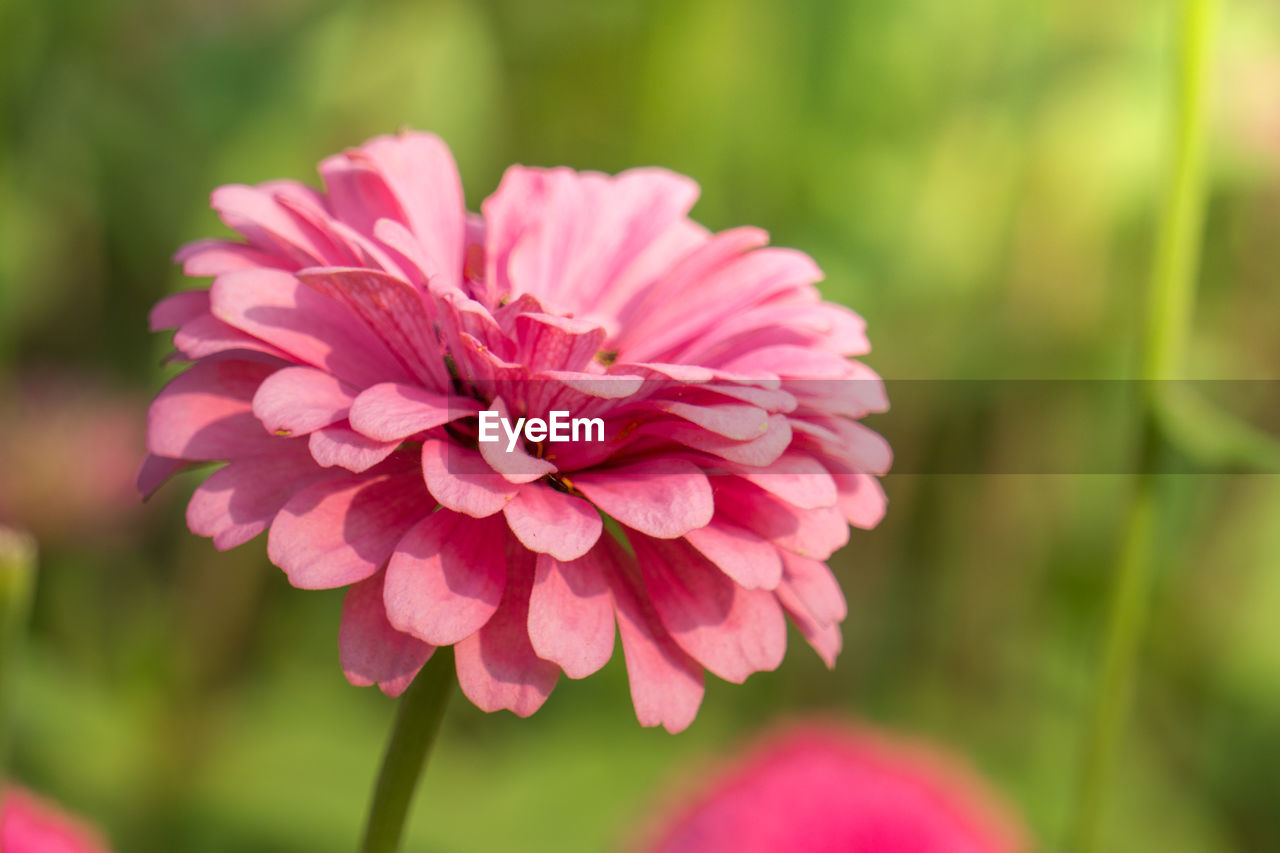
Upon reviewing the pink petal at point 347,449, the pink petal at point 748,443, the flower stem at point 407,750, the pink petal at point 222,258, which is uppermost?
the pink petal at point 222,258

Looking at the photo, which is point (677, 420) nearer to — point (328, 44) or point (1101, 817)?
point (1101, 817)

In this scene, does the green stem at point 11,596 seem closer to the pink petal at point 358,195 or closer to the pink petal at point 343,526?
the pink petal at point 343,526

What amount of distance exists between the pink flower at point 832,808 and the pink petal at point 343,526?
1.16 ft

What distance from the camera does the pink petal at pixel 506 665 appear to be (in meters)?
0.32

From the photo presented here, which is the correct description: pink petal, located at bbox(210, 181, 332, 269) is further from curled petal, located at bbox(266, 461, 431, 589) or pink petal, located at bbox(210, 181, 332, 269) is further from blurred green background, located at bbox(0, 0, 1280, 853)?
blurred green background, located at bbox(0, 0, 1280, 853)

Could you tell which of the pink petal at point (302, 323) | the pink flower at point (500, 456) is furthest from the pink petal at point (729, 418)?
the pink petal at point (302, 323)

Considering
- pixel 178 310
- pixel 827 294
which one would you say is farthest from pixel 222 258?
pixel 827 294

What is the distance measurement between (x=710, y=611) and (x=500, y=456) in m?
0.08

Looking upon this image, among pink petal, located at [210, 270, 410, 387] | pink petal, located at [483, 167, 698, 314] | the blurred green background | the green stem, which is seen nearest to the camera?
the green stem

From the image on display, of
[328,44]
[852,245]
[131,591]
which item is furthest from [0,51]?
[852,245]

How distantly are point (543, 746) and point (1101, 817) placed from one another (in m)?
0.57

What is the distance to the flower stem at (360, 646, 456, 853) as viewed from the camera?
35 cm

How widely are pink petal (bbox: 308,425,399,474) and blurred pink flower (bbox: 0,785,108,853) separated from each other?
179 mm

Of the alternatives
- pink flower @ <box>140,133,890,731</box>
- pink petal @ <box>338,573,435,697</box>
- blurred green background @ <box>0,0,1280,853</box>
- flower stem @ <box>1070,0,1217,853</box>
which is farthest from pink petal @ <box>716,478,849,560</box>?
blurred green background @ <box>0,0,1280,853</box>
